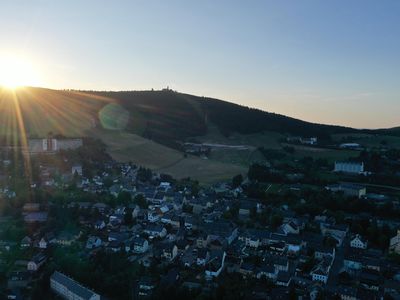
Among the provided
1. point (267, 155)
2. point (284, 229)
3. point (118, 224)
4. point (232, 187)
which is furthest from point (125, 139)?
point (284, 229)

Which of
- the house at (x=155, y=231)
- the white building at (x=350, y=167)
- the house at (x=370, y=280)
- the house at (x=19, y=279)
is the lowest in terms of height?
the house at (x=19, y=279)

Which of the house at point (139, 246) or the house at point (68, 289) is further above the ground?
the house at point (139, 246)

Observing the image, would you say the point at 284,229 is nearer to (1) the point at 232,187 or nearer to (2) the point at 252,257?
(2) the point at 252,257

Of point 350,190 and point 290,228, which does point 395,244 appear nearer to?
point 290,228

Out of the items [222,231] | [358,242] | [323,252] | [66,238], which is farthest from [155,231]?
[358,242]

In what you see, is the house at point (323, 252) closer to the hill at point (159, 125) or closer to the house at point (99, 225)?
the house at point (99, 225)

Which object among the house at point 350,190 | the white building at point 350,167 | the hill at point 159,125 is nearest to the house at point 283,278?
the house at point 350,190
